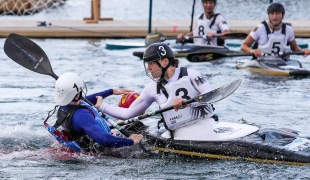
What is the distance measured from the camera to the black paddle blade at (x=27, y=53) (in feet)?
26.9

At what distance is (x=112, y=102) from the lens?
421 inches

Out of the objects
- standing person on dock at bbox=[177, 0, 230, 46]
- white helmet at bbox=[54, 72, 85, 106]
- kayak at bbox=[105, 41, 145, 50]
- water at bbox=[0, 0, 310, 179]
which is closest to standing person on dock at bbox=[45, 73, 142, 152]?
white helmet at bbox=[54, 72, 85, 106]

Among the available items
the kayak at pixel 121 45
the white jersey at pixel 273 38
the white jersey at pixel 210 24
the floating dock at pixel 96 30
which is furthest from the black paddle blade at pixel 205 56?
the floating dock at pixel 96 30

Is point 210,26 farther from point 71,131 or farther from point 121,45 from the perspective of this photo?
point 71,131

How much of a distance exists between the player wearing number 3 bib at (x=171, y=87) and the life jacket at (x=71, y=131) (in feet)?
1.65

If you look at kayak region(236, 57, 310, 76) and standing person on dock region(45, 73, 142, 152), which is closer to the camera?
standing person on dock region(45, 73, 142, 152)

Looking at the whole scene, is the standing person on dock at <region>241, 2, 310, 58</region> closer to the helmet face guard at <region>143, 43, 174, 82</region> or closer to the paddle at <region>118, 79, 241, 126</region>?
the paddle at <region>118, 79, 241, 126</region>

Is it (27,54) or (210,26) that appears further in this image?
(210,26)

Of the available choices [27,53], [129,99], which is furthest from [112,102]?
[129,99]

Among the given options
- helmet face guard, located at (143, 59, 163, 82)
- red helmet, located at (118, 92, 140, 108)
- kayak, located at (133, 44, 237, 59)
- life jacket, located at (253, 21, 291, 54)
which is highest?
helmet face guard, located at (143, 59, 163, 82)

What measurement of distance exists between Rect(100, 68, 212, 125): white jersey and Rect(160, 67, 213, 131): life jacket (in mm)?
38

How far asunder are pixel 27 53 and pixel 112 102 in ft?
8.56

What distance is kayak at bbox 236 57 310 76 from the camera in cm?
1248

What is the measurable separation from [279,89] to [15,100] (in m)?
3.80
